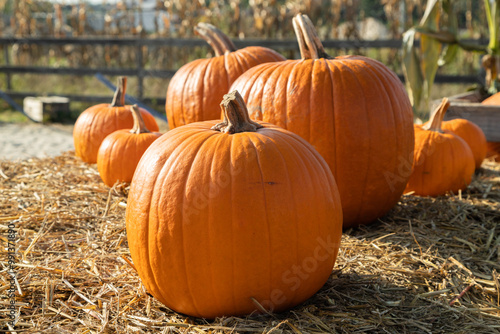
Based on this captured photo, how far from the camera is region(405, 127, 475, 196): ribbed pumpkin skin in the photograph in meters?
3.18

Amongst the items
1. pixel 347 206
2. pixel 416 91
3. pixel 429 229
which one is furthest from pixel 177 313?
pixel 416 91

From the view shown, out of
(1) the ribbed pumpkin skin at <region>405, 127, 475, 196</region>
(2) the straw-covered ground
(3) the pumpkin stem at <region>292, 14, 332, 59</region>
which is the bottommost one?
(2) the straw-covered ground

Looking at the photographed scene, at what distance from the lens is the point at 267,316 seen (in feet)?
5.82

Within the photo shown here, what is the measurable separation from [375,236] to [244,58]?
1676mm

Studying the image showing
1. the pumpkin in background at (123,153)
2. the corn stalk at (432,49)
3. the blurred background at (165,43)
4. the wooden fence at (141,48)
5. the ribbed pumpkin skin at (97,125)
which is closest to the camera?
the pumpkin in background at (123,153)

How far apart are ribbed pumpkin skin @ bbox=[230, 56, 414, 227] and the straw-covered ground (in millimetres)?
286

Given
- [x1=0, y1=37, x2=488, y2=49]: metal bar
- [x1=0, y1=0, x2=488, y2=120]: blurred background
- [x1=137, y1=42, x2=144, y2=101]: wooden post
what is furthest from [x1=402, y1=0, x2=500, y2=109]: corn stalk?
[x1=137, y1=42, x2=144, y2=101]: wooden post

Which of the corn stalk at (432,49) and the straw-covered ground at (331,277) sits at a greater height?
the corn stalk at (432,49)

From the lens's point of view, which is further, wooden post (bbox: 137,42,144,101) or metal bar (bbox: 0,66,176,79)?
wooden post (bbox: 137,42,144,101)

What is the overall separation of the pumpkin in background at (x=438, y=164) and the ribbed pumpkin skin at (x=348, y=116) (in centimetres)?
54

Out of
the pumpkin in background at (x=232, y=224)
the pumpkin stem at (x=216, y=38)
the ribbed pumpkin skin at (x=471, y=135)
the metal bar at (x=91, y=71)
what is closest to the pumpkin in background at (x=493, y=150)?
→ the ribbed pumpkin skin at (x=471, y=135)

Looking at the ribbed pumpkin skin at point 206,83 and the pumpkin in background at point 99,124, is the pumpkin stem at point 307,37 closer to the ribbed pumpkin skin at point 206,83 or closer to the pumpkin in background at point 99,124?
the ribbed pumpkin skin at point 206,83

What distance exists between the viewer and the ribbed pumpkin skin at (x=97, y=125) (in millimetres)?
4188

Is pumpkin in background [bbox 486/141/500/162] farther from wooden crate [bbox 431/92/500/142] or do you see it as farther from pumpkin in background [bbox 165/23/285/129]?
pumpkin in background [bbox 165/23/285/129]
